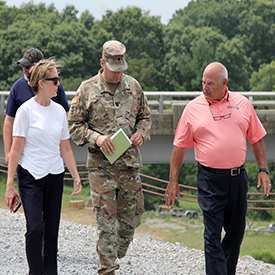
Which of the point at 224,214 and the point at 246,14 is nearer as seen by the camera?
the point at 224,214

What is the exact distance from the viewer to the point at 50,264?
358 cm

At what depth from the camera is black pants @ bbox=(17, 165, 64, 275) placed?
341 cm

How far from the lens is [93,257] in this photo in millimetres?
5660

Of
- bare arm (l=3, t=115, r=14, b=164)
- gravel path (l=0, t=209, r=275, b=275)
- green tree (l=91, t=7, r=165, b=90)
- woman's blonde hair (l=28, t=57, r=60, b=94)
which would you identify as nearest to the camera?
woman's blonde hair (l=28, t=57, r=60, b=94)

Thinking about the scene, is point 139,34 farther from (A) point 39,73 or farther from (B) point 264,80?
(A) point 39,73

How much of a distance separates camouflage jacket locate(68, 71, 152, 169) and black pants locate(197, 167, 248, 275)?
0.67 meters

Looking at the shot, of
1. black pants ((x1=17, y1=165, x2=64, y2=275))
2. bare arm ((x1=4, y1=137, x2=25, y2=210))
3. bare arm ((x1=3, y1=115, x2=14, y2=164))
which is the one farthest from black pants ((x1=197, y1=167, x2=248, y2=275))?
bare arm ((x1=3, y1=115, x2=14, y2=164))

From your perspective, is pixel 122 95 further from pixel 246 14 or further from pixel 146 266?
pixel 246 14

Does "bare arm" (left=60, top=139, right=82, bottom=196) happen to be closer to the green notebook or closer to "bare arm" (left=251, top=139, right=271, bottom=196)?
the green notebook

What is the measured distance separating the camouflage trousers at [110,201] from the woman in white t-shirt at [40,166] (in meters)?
0.43

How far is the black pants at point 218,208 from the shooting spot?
Result: 371 cm

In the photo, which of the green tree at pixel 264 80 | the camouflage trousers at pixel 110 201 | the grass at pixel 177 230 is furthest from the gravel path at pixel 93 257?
the green tree at pixel 264 80

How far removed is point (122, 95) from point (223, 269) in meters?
1.74

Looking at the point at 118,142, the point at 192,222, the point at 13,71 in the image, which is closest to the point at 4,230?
the point at 118,142
